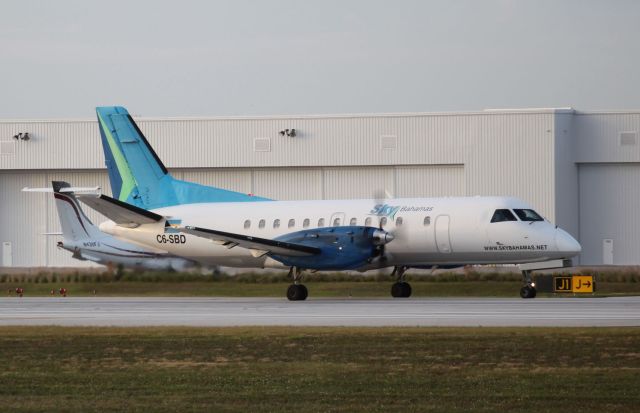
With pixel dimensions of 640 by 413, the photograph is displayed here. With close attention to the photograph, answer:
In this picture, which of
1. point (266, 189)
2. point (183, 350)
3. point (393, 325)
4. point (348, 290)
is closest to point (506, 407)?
point (183, 350)

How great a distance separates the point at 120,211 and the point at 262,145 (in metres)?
21.2

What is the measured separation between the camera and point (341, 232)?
34625 mm

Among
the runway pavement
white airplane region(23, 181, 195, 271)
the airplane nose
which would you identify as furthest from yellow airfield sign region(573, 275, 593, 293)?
white airplane region(23, 181, 195, 271)

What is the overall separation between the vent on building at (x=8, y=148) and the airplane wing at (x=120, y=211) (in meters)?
A: 23.8

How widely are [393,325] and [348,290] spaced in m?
16.4

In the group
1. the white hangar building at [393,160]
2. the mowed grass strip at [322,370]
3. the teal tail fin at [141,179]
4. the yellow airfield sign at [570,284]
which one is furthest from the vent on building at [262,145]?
the mowed grass strip at [322,370]

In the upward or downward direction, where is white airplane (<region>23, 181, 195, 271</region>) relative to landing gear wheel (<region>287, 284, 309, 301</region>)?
upward

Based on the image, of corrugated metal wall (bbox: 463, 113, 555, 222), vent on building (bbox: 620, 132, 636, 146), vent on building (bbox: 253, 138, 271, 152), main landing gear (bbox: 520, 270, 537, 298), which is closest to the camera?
main landing gear (bbox: 520, 270, 537, 298)

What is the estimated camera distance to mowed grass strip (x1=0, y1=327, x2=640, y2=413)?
600 inches

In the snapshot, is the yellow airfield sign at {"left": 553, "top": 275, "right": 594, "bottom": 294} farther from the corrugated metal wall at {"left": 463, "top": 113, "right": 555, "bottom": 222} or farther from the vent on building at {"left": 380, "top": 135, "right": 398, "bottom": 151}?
the vent on building at {"left": 380, "top": 135, "right": 398, "bottom": 151}

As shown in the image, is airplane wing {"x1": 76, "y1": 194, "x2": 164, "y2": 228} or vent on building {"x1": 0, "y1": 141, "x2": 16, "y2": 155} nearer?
airplane wing {"x1": 76, "y1": 194, "x2": 164, "y2": 228}

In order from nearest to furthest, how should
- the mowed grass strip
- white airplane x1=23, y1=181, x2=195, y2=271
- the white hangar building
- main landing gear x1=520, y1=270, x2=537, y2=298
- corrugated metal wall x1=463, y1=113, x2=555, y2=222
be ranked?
1. the mowed grass strip
2. main landing gear x1=520, y1=270, x2=537, y2=298
3. white airplane x1=23, y1=181, x2=195, y2=271
4. corrugated metal wall x1=463, y1=113, x2=555, y2=222
5. the white hangar building

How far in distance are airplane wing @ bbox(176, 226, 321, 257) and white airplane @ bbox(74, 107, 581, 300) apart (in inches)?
1.2

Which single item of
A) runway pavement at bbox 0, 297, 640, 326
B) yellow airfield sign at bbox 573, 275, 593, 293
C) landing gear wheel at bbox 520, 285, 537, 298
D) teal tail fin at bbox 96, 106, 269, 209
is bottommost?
runway pavement at bbox 0, 297, 640, 326
